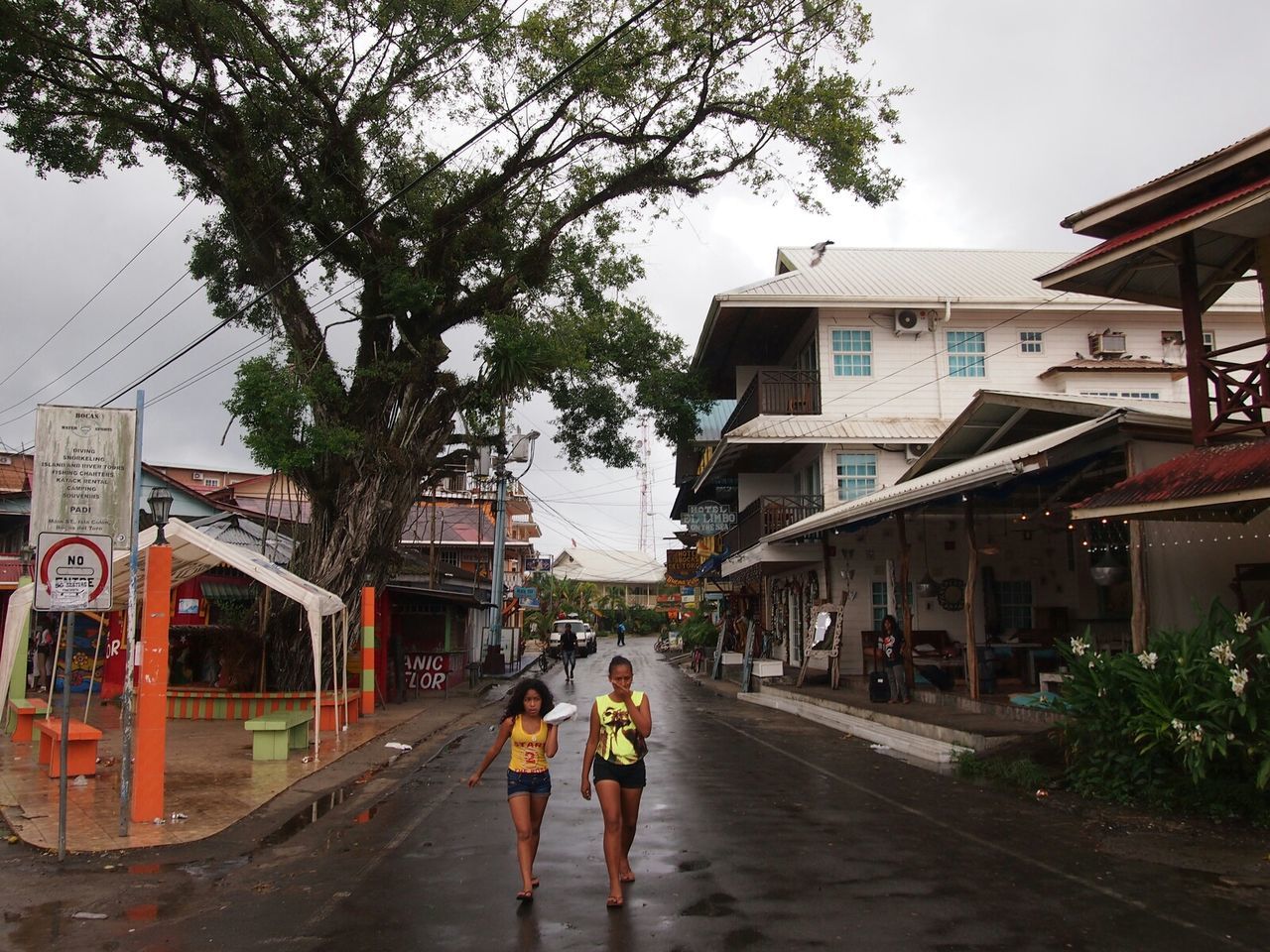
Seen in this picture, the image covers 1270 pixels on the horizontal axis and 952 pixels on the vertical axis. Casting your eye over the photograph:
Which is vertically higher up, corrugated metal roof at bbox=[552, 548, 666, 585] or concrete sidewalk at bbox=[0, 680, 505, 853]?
corrugated metal roof at bbox=[552, 548, 666, 585]

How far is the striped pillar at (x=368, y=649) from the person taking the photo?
60.8 feet

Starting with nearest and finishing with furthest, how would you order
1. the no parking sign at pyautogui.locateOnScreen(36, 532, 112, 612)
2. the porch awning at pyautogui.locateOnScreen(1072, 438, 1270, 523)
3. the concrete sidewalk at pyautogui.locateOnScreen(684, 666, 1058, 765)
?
the no parking sign at pyautogui.locateOnScreen(36, 532, 112, 612), the porch awning at pyautogui.locateOnScreen(1072, 438, 1270, 523), the concrete sidewalk at pyautogui.locateOnScreen(684, 666, 1058, 765)

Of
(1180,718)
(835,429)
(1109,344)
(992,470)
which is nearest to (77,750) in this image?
(992,470)

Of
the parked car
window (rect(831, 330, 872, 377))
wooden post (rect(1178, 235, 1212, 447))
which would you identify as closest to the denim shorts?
wooden post (rect(1178, 235, 1212, 447))

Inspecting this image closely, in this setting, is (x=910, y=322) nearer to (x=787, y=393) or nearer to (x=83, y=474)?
(x=787, y=393)

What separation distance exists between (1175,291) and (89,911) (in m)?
12.9

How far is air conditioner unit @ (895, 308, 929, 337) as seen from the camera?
86.7ft

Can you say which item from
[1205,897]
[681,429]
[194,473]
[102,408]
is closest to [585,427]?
[681,429]

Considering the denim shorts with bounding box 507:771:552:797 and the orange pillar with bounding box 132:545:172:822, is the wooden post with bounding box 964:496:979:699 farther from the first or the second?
the orange pillar with bounding box 132:545:172:822

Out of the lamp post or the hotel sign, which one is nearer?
the lamp post

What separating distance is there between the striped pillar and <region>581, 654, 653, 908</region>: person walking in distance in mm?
12941

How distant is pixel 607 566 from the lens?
113125 mm

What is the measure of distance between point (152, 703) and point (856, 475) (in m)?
19.7

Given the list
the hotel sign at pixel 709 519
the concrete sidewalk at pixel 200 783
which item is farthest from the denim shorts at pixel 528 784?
the hotel sign at pixel 709 519
